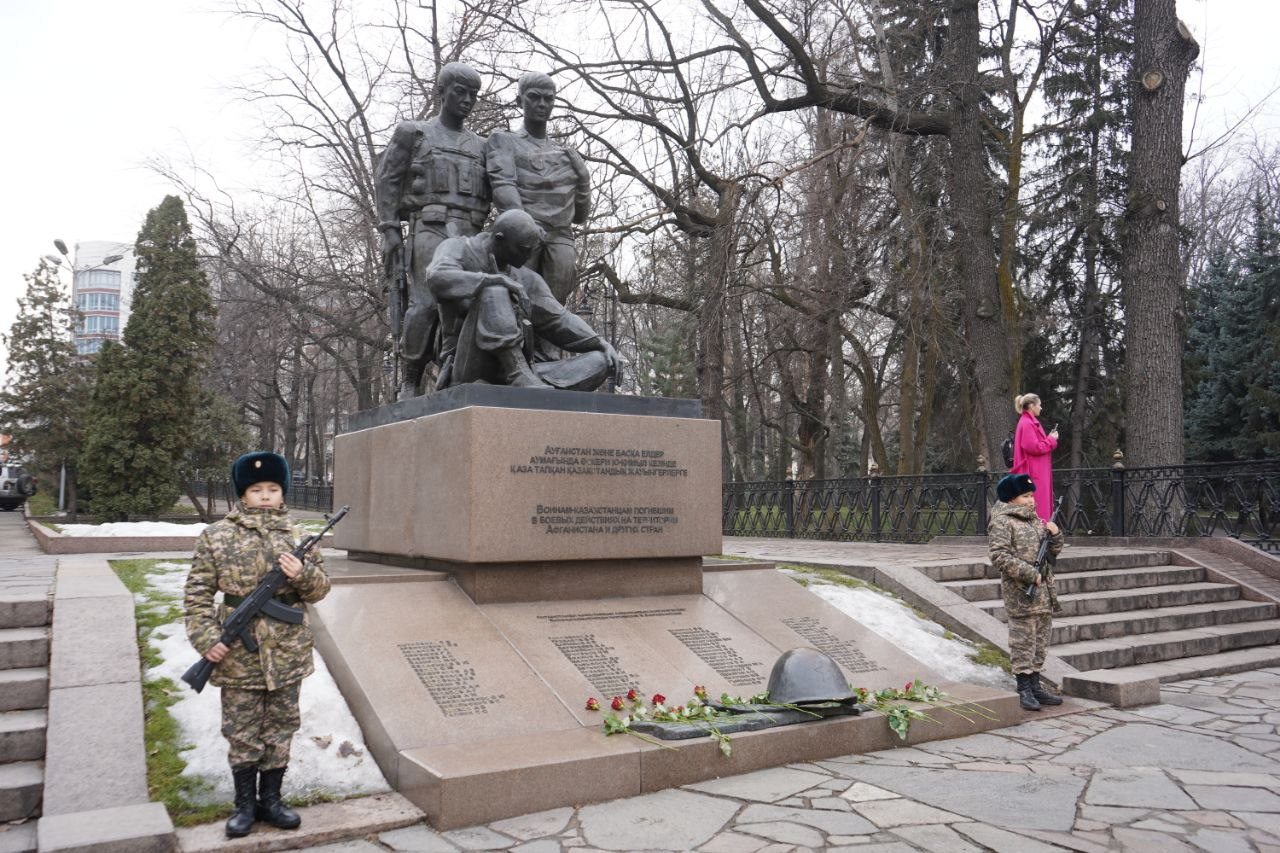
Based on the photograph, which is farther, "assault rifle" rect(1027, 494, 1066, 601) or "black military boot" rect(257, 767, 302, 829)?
"assault rifle" rect(1027, 494, 1066, 601)

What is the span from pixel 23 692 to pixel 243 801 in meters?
1.84

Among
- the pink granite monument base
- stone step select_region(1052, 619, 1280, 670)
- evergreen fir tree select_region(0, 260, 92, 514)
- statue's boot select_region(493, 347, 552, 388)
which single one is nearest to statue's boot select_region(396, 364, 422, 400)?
statue's boot select_region(493, 347, 552, 388)

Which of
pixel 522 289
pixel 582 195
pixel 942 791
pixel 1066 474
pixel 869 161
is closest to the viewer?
pixel 942 791

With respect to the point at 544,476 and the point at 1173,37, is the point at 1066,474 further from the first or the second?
the point at 544,476

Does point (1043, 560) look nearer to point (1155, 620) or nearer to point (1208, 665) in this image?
point (1208, 665)

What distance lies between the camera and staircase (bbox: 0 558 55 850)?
408 centimetres

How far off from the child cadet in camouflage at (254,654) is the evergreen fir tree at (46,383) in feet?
79.3

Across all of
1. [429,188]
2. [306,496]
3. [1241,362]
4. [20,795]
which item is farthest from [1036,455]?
[306,496]

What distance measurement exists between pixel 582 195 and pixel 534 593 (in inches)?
165

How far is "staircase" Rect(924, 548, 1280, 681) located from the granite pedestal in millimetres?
2349

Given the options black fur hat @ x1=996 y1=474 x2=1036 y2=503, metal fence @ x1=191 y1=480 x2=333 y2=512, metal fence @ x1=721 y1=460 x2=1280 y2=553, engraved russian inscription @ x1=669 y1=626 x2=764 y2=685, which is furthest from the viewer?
metal fence @ x1=191 y1=480 x2=333 y2=512

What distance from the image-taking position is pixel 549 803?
14.0 feet

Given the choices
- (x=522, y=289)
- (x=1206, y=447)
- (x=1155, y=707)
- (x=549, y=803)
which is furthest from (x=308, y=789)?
(x=1206, y=447)

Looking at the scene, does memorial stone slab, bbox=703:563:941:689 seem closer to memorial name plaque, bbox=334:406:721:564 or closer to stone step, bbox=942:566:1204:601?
memorial name plaque, bbox=334:406:721:564
